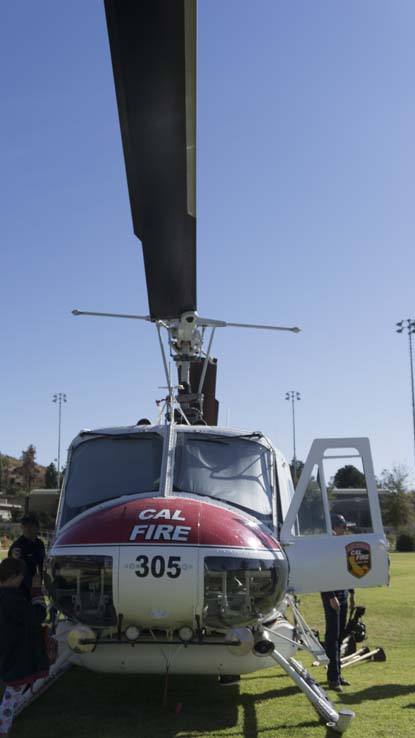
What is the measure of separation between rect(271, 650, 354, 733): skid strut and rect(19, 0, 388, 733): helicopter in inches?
0.6

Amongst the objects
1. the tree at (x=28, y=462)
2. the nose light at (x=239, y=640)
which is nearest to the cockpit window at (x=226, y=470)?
the nose light at (x=239, y=640)

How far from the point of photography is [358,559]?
6.05 meters

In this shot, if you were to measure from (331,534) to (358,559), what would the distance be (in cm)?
36

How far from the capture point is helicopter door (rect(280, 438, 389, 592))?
19.7 feet

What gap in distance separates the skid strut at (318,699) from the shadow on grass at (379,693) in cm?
115

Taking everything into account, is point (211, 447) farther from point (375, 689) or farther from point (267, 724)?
point (375, 689)

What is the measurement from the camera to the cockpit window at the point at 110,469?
6.63 m

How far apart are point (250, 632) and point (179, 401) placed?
401 centimetres

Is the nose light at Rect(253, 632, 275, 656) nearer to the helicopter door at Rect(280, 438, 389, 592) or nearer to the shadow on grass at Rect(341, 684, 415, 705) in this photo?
the helicopter door at Rect(280, 438, 389, 592)

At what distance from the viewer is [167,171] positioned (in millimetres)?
5801

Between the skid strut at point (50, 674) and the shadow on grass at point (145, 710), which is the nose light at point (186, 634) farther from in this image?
the skid strut at point (50, 674)

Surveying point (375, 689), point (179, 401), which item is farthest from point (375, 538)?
point (179, 401)

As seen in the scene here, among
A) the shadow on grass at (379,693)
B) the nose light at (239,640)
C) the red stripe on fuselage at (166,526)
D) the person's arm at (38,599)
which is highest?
the red stripe on fuselage at (166,526)

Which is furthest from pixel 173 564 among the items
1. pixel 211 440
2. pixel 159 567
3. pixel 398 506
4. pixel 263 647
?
pixel 398 506
